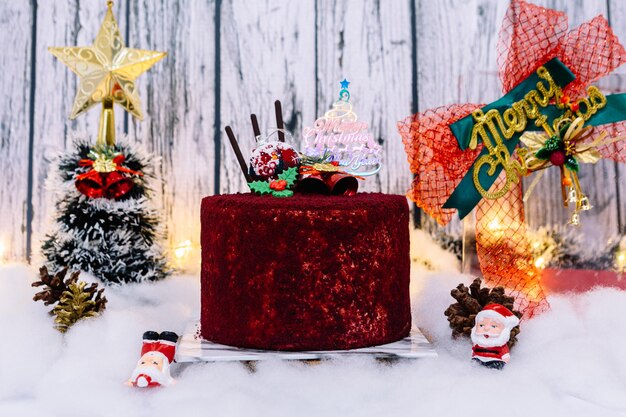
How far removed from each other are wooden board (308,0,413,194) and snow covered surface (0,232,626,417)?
63cm

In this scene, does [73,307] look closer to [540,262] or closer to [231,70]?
[231,70]

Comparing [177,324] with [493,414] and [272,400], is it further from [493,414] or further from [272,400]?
[493,414]

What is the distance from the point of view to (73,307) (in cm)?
107

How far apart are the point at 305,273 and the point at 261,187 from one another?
21cm

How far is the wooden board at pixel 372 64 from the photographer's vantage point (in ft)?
5.12

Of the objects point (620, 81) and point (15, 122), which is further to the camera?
point (15, 122)

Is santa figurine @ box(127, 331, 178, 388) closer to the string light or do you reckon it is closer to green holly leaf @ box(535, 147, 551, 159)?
green holly leaf @ box(535, 147, 551, 159)

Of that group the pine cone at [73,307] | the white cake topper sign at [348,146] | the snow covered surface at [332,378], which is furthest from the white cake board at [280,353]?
the white cake topper sign at [348,146]

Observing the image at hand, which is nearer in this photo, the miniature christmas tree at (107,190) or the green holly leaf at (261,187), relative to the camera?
the green holly leaf at (261,187)

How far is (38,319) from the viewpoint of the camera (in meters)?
1.09

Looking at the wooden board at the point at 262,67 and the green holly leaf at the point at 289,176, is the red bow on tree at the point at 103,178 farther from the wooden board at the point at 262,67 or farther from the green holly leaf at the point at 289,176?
the green holly leaf at the point at 289,176

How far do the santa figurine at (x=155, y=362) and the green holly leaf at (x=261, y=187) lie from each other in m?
0.30

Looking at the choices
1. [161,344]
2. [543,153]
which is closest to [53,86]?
[161,344]

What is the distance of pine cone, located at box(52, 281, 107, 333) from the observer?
41.6 inches
